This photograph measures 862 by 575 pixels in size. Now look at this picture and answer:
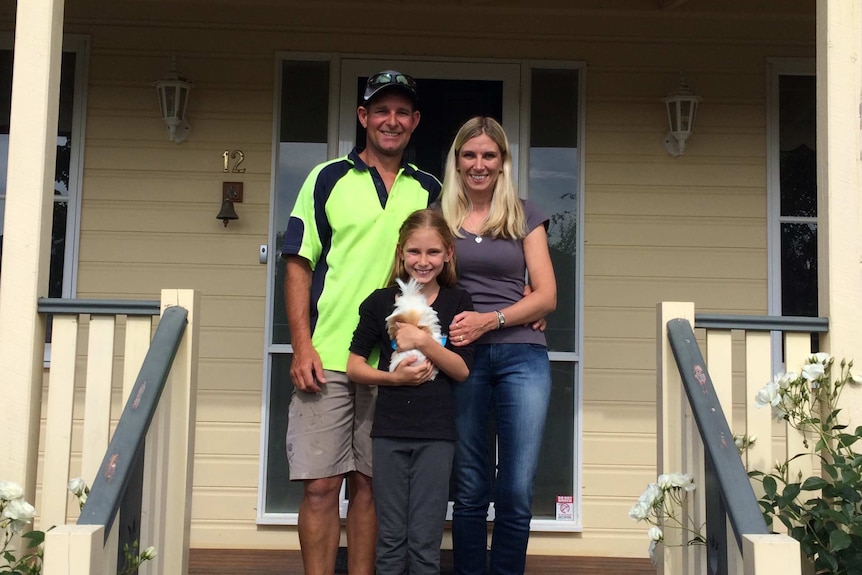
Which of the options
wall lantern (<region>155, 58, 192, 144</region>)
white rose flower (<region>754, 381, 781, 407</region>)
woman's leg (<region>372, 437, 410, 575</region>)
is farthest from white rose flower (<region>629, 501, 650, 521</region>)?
wall lantern (<region>155, 58, 192, 144</region>)

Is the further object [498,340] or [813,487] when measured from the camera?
[498,340]

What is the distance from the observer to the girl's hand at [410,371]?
2.53 m

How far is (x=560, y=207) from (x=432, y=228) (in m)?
1.63

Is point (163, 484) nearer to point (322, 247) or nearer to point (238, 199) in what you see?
point (322, 247)

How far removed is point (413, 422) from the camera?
8.34 ft

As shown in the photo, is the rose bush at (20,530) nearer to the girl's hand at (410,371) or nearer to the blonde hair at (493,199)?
the girl's hand at (410,371)

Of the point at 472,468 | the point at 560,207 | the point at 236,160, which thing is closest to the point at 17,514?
the point at 472,468

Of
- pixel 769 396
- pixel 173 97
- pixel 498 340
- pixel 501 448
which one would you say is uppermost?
pixel 173 97

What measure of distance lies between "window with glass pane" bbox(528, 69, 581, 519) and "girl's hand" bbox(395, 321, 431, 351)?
5.38 feet

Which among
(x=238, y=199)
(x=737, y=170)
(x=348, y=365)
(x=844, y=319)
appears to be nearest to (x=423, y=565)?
(x=348, y=365)

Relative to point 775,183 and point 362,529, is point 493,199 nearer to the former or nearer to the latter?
point 362,529

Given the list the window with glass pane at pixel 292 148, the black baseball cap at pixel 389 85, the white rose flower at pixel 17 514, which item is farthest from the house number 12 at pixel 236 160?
the white rose flower at pixel 17 514

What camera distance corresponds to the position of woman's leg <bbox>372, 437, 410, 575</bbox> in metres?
2.52

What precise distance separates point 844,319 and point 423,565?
1.55m
